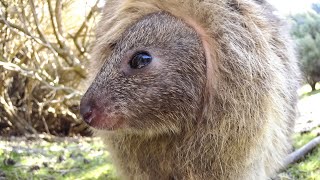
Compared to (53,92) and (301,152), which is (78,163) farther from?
(53,92)

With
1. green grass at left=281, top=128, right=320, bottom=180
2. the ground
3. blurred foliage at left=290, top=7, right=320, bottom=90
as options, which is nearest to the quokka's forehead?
the ground

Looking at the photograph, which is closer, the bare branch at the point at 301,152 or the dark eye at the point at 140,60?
the dark eye at the point at 140,60

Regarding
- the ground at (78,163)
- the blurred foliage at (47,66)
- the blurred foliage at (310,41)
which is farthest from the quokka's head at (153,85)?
the blurred foliage at (310,41)

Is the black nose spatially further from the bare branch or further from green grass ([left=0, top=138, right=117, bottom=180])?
the bare branch

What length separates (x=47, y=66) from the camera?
5.99 metres

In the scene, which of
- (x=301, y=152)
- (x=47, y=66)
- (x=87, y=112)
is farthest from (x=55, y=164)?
(x=47, y=66)

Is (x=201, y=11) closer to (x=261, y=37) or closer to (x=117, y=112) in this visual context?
(x=261, y=37)

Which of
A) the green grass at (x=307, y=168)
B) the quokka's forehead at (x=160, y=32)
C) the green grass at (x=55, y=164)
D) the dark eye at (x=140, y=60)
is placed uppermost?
the quokka's forehead at (x=160, y=32)

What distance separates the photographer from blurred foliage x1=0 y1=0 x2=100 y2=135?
191 inches

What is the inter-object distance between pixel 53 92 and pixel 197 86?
437 cm

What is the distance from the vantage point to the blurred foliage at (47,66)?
16.0ft

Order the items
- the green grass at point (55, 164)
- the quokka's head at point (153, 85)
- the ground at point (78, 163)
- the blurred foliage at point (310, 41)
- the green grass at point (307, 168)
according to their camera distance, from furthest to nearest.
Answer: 1. the blurred foliage at point (310, 41)
2. the green grass at point (55, 164)
3. the ground at point (78, 163)
4. the green grass at point (307, 168)
5. the quokka's head at point (153, 85)

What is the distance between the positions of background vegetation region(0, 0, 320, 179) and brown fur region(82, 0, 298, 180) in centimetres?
126

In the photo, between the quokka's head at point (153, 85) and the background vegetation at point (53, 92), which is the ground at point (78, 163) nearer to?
the background vegetation at point (53, 92)
